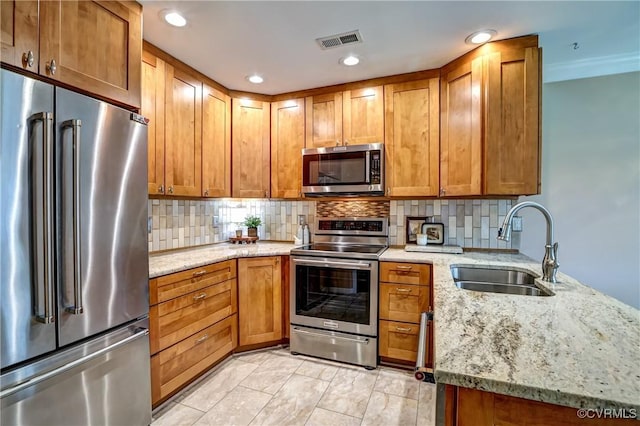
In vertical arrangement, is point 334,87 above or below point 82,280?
above

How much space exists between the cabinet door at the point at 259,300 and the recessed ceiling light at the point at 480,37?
7.27ft

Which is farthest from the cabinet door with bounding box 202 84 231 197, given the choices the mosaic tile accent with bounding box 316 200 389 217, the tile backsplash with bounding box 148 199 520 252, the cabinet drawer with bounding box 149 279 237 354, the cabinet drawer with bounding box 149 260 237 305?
the mosaic tile accent with bounding box 316 200 389 217

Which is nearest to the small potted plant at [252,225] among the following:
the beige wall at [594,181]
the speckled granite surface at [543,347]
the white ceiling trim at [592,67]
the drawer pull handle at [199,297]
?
the drawer pull handle at [199,297]

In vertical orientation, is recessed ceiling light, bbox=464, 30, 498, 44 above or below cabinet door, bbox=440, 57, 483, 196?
above

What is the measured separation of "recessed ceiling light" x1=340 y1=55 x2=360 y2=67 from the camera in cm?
227

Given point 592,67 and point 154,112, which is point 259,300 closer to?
point 154,112

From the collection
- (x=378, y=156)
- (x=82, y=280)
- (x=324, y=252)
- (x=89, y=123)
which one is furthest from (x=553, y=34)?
(x=82, y=280)

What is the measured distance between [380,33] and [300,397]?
8.14 feet

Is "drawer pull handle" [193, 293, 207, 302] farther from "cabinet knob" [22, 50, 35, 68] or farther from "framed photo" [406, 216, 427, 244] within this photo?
"framed photo" [406, 216, 427, 244]

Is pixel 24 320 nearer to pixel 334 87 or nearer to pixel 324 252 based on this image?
pixel 324 252

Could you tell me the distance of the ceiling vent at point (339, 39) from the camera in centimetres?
197

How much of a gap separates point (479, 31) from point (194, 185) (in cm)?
235

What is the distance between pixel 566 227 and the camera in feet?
8.30

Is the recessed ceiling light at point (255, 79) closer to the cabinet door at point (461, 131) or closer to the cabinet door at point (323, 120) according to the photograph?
the cabinet door at point (323, 120)
